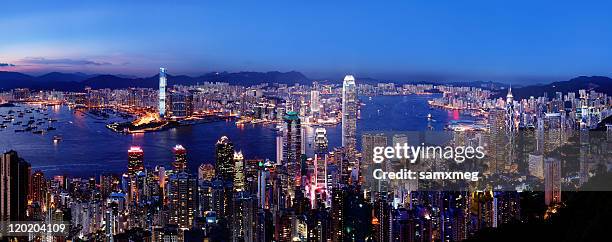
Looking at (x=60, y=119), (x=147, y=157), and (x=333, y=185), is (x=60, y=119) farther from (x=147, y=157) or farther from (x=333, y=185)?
(x=333, y=185)

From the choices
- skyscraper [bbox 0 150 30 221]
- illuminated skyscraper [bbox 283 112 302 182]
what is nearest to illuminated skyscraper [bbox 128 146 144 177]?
skyscraper [bbox 0 150 30 221]

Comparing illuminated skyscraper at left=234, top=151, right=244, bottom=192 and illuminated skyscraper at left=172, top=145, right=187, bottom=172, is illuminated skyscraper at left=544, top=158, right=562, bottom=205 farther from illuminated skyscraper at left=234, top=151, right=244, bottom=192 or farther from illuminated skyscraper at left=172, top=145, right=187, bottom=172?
illuminated skyscraper at left=172, top=145, right=187, bottom=172

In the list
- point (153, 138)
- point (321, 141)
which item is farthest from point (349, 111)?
point (153, 138)

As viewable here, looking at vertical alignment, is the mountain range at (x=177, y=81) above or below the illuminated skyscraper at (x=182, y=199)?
above

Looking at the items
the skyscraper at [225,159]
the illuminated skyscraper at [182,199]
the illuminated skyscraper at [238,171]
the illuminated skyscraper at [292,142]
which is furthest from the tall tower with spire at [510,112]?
the illuminated skyscraper at [182,199]

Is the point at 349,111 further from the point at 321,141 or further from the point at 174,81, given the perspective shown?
the point at 174,81

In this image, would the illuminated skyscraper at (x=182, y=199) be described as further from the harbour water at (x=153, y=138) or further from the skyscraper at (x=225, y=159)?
the harbour water at (x=153, y=138)
